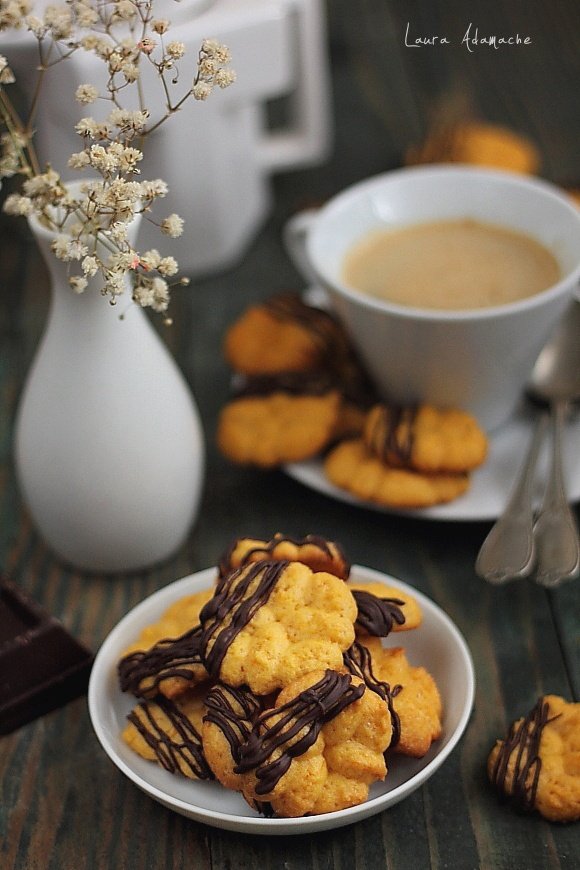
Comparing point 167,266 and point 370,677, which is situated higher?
point 167,266

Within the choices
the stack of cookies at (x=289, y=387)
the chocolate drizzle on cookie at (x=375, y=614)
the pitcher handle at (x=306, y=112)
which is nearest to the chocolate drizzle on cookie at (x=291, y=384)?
the stack of cookies at (x=289, y=387)

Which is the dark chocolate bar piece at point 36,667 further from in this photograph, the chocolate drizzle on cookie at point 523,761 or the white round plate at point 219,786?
the chocolate drizzle on cookie at point 523,761

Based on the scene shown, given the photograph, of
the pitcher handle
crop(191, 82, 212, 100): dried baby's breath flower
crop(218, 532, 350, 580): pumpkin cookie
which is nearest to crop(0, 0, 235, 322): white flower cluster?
crop(191, 82, 212, 100): dried baby's breath flower

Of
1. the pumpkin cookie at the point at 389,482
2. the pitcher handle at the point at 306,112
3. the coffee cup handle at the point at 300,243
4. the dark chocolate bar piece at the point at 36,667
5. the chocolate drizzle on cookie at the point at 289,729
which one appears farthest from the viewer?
the pitcher handle at the point at 306,112

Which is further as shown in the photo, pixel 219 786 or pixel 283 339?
pixel 283 339

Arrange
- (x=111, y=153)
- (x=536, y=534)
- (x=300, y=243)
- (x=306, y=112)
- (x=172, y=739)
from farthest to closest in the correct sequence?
(x=306, y=112), (x=300, y=243), (x=536, y=534), (x=172, y=739), (x=111, y=153)

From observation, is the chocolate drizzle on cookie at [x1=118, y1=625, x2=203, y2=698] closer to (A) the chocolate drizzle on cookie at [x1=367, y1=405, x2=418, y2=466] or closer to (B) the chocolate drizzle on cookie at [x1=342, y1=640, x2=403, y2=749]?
(B) the chocolate drizzle on cookie at [x1=342, y1=640, x2=403, y2=749]

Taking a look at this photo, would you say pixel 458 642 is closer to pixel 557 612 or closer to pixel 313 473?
pixel 557 612

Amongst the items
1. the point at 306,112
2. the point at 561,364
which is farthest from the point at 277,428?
the point at 306,112

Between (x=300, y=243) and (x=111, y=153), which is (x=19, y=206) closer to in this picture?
(x=111, y=153)
